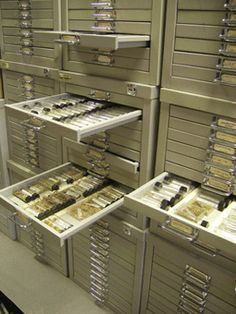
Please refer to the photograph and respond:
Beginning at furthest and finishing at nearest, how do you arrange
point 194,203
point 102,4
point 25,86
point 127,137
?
point 25,86 → point 127,137 → point 102,4 → point 194,203

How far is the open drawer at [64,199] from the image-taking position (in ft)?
4.11

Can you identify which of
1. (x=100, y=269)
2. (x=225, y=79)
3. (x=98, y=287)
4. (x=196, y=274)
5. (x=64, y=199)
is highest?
(x=225, y=79)

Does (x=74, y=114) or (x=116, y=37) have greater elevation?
(x=116, y=37)

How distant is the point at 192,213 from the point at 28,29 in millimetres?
1306

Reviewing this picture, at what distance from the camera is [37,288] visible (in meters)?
1.98

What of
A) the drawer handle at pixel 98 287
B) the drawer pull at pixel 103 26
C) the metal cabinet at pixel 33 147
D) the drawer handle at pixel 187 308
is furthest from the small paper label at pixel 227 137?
the drawer handle at pixel 98 287

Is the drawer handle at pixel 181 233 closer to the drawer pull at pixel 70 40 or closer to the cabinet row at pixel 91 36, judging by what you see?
the cabinet row at pixel 91 36

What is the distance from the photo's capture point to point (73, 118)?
1327 millimetres

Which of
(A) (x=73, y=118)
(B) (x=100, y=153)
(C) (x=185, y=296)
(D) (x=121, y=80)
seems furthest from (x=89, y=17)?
(C) (x=185, y=296)

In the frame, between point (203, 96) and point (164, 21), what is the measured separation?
1.03 ft

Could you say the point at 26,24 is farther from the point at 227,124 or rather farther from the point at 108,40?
the point at 227,124

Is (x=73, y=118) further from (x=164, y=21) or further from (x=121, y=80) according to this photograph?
(x=164, y=21)

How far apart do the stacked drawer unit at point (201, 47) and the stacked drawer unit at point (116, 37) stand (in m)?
0.06

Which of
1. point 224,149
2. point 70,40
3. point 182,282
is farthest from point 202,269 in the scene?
point 70,40
